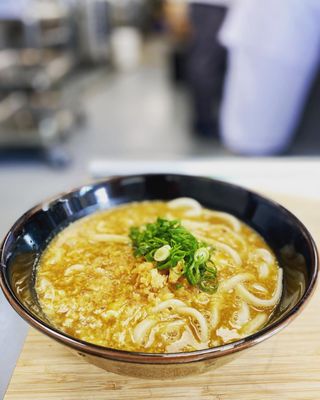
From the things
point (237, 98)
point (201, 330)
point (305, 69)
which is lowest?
point (237, 98)

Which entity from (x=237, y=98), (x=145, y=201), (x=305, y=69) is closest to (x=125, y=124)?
(x=237, y=98)

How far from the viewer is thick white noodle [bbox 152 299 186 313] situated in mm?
920

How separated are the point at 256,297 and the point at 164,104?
5371mm

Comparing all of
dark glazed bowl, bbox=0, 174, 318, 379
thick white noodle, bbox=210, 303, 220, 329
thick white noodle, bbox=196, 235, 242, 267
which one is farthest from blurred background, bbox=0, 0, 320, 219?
thick white noodle, bbox=210, 303, 220, 329

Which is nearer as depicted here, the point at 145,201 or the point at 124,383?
the point at 124,383

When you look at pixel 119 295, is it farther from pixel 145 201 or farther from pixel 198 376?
pixel 145 201

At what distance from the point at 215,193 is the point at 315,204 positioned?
1.48 ft

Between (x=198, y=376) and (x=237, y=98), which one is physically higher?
(x=198, y=376)

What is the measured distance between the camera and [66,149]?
4520 mm

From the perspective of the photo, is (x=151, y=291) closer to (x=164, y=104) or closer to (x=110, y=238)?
(x=110, y=238)

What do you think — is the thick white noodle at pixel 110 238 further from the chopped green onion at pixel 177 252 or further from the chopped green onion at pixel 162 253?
the chopped green onion at pixel 162 253

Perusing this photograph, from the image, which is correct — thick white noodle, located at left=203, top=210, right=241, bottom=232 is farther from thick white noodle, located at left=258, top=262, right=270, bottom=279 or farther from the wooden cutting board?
the wooden cutting board

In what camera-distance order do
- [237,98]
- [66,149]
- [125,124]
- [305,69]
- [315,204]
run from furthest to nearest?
[125,124]
[66,149]
[237,98]
[305,69]
[315,204]

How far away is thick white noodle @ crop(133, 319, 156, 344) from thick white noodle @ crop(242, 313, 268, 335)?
0.21 meters
